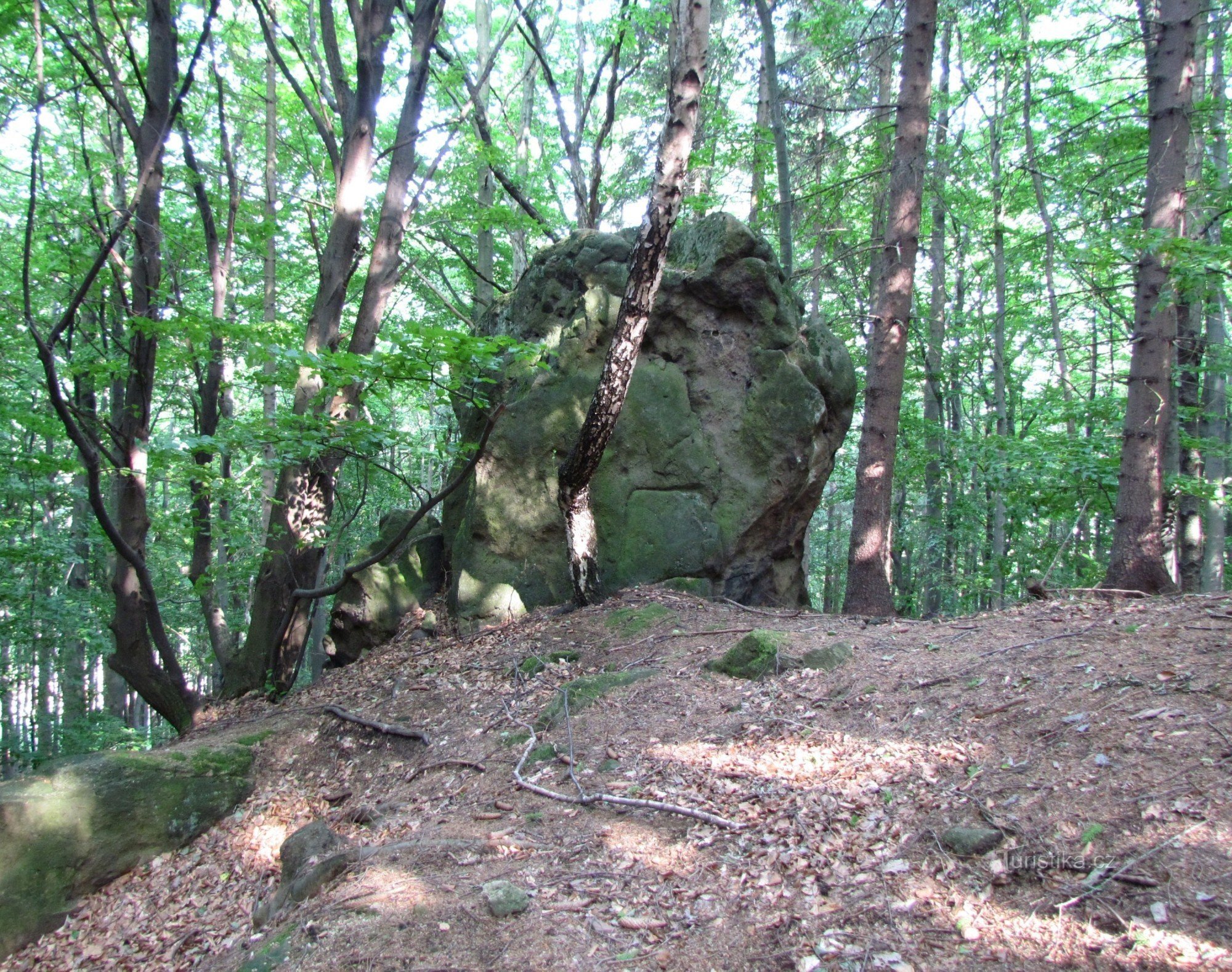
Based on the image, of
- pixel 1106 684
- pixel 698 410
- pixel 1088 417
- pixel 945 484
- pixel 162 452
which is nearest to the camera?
pixel 1106 684

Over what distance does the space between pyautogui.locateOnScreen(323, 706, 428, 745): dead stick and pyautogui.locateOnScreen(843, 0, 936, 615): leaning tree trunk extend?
4507 millimetres

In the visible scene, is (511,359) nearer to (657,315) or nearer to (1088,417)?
(657,315)

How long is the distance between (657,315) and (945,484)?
1011cm

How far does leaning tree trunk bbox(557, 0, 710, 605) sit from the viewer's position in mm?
6031

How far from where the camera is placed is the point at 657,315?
8.66m

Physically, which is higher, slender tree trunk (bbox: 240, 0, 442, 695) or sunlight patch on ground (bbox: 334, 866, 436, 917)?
slender tree trunk (bbox: 240, 0, 442, 695)

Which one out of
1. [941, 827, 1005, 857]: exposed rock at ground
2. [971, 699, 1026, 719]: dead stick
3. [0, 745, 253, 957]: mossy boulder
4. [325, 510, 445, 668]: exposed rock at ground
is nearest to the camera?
[941, 827, 1005, 857]: exposed rock at ground

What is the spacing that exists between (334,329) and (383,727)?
4182 millimetres

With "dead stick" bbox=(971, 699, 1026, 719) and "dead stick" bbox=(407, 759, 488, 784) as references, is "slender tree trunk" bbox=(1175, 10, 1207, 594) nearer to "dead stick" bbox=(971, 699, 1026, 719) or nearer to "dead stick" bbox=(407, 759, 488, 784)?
"dead stick" bbox=(971, 699, 1026, 719)

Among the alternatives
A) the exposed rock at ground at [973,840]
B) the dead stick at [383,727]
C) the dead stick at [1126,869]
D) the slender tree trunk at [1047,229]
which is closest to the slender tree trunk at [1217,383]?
the slender tree trunk at [1047,229]

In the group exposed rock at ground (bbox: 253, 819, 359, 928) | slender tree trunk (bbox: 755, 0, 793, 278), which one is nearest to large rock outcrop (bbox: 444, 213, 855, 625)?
slender tree trunk (bbox: 755, 0, 793, 278)

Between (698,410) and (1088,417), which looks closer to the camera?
(698,410)

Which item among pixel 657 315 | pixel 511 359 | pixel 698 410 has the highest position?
pixel 657 315

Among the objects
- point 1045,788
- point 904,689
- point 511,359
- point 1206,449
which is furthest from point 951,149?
point 1045,788
